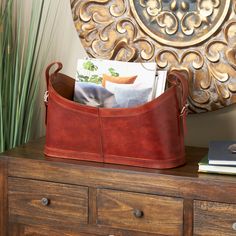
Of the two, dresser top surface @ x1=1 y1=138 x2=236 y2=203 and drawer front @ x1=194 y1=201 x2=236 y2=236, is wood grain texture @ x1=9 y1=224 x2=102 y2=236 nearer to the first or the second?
dresser top surface @ x1=1 y1=138 x2=236 y2=203

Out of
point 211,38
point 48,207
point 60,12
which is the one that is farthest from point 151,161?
point 60,12

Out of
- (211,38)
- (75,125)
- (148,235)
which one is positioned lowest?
(148,235)

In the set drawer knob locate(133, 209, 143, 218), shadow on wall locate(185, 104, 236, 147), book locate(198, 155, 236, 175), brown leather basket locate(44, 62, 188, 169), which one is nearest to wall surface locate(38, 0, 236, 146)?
shadow on wall locate(185, 104, 236, 147)

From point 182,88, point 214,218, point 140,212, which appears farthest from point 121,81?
point 214,218

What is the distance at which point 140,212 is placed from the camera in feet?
5.02

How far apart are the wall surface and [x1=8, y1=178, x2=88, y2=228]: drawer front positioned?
53 cm

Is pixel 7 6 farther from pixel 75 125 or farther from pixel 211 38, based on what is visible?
pixel 211 38

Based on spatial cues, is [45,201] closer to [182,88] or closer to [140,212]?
[140,212]

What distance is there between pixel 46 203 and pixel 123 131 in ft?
1.15

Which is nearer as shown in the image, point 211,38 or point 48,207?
point 48,207

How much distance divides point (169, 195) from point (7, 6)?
1021 mm

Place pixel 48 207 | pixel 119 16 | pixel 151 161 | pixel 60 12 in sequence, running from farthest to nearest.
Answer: pixel 60 12, pixel 119 16, pixel 48 207, pixel 151 161

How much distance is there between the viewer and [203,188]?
4.76 ft

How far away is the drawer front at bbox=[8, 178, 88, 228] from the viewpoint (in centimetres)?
162
